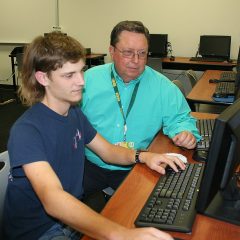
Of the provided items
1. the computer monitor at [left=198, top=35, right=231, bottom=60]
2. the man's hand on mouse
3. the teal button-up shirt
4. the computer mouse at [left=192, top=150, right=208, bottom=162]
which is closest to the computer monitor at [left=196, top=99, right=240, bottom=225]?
the computer mouse at [left=192, top=150, right=208, bottom=162]

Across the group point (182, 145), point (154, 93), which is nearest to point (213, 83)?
point (154, 93)

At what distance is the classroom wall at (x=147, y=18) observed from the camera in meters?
5.63

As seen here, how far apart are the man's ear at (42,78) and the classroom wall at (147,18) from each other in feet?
16.5

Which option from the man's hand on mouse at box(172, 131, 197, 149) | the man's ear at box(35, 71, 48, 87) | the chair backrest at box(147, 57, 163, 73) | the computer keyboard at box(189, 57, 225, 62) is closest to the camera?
the man's ear at box(35, 71, 48, 87)

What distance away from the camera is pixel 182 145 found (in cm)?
165

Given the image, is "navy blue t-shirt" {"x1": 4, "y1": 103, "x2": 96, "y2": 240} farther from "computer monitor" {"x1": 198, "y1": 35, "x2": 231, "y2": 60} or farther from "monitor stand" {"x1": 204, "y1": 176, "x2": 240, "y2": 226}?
"computer monitor" {"x1": 198, "y1": 35, "x2": 231, "y2": 60}

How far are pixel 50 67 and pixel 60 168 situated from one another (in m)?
0.40

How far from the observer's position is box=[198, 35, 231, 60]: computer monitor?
549cm

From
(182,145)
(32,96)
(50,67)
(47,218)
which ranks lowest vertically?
(47,218)

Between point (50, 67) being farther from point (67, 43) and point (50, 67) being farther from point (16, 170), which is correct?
point (16, 170)

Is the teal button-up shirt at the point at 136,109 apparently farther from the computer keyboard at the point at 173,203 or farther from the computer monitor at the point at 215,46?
the computer monitor at the point at 215,46

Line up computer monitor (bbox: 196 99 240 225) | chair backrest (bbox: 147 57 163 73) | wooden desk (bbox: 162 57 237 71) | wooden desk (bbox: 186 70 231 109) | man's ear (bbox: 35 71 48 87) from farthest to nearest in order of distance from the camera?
wooden desk (bbox: 162 57 237 71), chair backrest (bbox: 147 57 163 73), wooden desk (bbox: 186 70 231 109), man's ear (bbox: 35 71 48 87), computer monitor (bbox: 196 99 240 225)

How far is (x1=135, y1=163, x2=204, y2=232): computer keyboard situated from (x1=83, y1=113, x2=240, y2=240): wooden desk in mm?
29

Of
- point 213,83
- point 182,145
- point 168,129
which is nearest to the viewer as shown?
point 182,145
